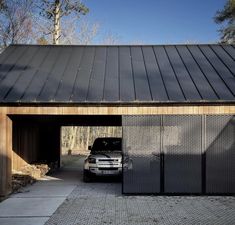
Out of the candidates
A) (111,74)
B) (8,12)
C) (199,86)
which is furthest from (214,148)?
(8,12)

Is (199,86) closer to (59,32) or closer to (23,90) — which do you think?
(23,90)

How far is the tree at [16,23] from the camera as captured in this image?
33156mm

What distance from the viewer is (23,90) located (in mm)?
12930

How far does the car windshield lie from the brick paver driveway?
377 centimetres

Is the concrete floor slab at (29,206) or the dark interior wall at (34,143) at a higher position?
the dark interior wall at (34,143)

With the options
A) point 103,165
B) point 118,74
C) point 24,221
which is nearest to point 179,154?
point 118,74

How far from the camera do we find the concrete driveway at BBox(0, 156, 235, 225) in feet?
30.1

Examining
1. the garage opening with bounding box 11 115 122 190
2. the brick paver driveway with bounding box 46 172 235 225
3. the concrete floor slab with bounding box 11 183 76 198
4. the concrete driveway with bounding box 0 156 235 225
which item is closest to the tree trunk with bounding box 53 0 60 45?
the garage opening with bounding box 11 115 122 190

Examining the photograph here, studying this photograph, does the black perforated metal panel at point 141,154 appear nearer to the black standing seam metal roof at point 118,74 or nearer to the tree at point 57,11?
the black standing seam metal roof at point 118,74

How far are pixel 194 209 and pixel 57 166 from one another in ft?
41.6

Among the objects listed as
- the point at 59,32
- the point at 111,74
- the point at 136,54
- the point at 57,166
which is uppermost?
the point at 59,32

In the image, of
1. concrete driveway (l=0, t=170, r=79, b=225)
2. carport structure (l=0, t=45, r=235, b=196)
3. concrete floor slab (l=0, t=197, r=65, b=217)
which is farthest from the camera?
carport structure (l=0, t=45, r=235, b=196)

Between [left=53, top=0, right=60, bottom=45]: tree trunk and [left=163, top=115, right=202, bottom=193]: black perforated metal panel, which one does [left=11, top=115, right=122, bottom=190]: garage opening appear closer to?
[left=163, top=115, right=202, bottom=193]: black perforated metal panel

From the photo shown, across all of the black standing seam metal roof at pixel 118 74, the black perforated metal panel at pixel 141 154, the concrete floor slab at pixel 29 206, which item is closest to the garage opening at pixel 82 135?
the black standing seam metal roof at pixel 118 74
